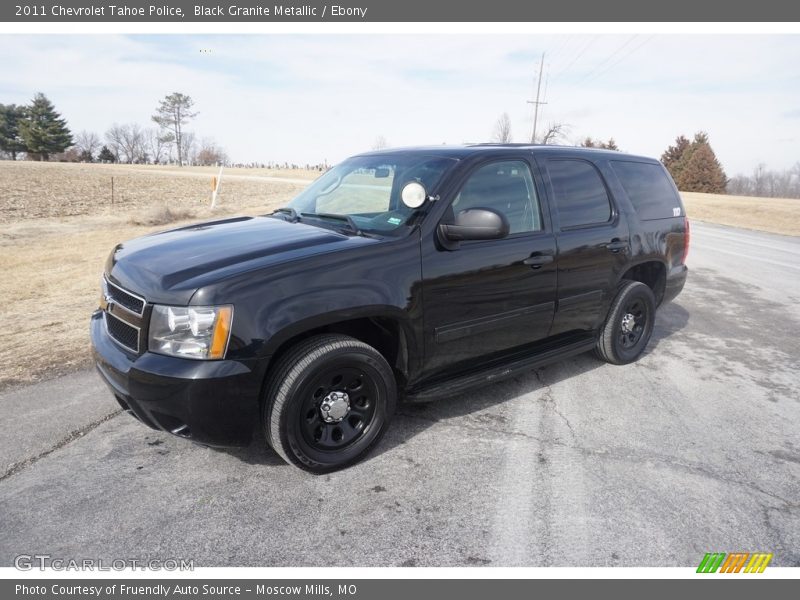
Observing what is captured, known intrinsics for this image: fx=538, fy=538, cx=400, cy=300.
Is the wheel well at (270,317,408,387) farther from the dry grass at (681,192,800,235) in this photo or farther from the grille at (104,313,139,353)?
the dry grass at (681,192,800,235)

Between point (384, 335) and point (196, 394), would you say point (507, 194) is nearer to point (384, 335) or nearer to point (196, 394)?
point (384, 335)

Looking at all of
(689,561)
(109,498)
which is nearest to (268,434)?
(109,498)

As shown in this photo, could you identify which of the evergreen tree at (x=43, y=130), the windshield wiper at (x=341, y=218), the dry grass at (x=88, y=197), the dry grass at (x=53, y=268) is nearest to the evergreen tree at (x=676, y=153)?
the dry grass at (x=88, y=197)

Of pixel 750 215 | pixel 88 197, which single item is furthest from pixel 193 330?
pixel 750 215

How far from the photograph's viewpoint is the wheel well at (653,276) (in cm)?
522

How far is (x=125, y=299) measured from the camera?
3141mm

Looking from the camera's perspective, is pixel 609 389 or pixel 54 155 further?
pixel 54 155

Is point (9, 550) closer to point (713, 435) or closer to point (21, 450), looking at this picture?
point (21, 450)

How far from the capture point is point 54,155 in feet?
231

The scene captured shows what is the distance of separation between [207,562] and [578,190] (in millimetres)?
3690

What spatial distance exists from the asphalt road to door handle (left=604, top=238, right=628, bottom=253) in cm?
116

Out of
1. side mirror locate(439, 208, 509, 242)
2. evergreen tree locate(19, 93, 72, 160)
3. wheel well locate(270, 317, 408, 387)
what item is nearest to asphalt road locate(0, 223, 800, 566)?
wheel well locate(270, 317, 408, 387)

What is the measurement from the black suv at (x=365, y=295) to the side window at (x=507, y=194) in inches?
0.6

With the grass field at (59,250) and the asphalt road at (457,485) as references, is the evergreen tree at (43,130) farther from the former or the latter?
the asphalt road at (457,485)
